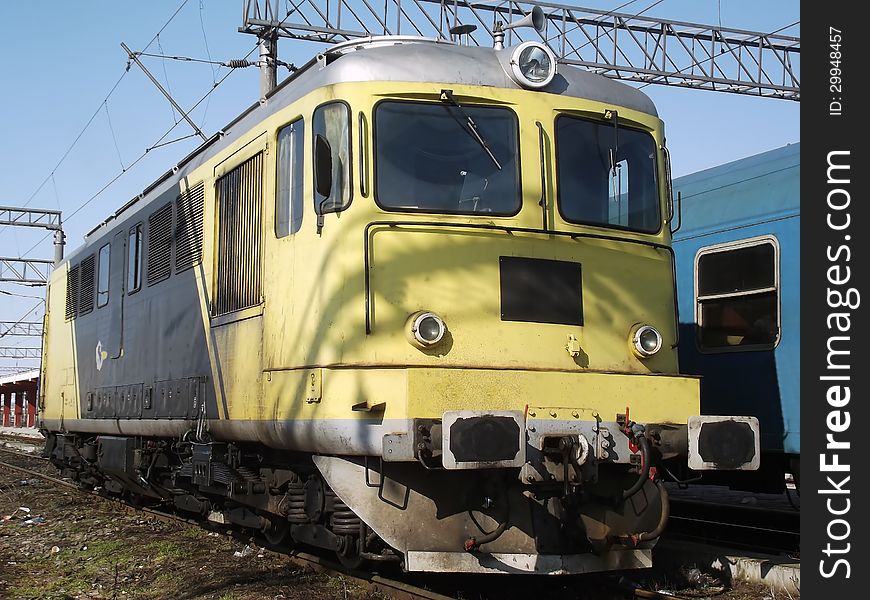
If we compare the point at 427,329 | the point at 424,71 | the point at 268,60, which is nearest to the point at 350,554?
the point at 427,329

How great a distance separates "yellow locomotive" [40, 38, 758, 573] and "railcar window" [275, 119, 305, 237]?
0.02 meters

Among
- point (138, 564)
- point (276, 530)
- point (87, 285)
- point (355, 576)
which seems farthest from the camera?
point (87, 285)

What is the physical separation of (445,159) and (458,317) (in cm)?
110

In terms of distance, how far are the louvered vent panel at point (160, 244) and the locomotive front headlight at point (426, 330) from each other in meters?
4.25

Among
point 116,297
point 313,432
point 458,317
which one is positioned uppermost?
point 116,297

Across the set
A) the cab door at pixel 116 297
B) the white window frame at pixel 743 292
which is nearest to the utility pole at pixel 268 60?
the cab door at pixel 116 297

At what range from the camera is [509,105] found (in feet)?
23.8

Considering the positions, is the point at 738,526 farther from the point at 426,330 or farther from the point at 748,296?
the point at 426,330

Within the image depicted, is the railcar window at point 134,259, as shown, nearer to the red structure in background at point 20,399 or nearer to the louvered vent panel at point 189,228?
the louvered vent panel at point 189,228

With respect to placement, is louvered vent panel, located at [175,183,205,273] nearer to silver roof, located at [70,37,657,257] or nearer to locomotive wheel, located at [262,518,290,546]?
silver roof, located at [70,37,657,257]

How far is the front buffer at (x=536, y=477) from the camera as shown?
20.9 ft

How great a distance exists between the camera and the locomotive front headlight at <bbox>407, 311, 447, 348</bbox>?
6.64 metres

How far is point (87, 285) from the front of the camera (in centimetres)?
1423
